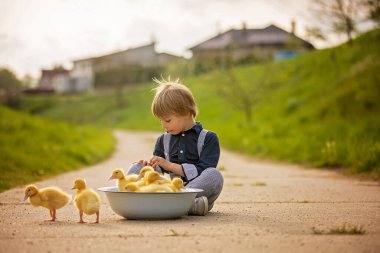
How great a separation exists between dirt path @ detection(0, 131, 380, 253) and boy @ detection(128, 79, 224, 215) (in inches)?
11.8

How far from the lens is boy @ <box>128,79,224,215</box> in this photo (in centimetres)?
602

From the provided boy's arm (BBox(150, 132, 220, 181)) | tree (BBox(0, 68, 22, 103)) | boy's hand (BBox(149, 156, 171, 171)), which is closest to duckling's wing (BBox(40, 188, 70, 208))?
boy's hand (BBox(149, 156, 171, 171))

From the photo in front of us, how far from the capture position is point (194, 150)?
250 inches

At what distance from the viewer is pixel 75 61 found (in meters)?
94.8

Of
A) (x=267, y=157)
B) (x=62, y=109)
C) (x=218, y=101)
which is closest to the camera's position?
(x=267, y=157)

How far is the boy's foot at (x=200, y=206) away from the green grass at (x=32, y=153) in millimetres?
3789

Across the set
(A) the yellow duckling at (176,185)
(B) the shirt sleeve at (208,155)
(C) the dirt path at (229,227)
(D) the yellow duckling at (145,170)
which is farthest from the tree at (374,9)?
(A) the yellow duckling at (176,185)

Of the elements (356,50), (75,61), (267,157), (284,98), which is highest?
(75,61)

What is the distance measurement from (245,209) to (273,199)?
113 centimetres

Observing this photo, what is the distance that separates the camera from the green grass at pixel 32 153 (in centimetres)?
1070

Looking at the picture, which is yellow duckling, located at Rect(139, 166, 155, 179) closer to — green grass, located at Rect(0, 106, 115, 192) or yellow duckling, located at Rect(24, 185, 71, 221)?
yellow duckling, located at Rect(24, 185, 71, 221)

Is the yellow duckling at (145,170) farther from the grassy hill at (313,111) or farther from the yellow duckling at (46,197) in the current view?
the grassy hill at (313,111)

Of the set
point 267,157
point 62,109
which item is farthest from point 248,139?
point 62,109

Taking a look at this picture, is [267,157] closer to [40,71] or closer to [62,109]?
[62,109]
